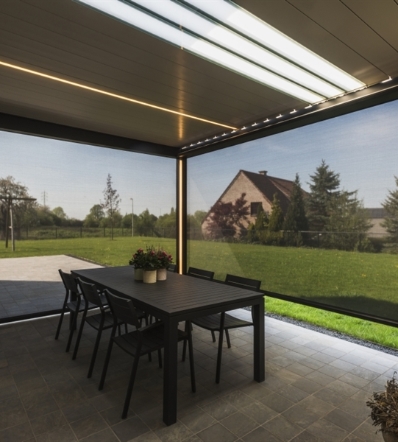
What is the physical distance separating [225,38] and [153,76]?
2.75 ft

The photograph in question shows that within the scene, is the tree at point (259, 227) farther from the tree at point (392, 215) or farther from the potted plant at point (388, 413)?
the potted plant at point (388, 413)

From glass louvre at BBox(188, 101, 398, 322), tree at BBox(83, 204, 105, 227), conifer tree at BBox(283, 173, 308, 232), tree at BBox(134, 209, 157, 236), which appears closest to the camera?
glass louvre at BBox(188, 101, 398, 322)

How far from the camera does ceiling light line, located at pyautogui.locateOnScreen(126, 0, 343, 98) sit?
6.38ft

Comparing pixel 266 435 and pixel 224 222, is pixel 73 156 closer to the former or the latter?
pixel 224 222

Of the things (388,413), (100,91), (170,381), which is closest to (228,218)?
(100,91)

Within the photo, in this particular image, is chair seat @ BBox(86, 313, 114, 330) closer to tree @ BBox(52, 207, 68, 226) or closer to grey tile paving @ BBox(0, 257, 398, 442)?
grey tile paving @ BBox(0, 257, 398, 442)

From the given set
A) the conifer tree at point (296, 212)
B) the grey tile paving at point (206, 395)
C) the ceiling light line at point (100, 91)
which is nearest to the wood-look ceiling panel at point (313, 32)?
the conifer tree at point (296, 212)

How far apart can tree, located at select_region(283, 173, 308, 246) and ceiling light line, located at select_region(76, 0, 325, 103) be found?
1.30 meters

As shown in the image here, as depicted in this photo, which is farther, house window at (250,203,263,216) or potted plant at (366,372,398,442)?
house window at (250,203,263,216)

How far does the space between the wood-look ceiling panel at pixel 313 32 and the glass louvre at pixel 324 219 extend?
69cm

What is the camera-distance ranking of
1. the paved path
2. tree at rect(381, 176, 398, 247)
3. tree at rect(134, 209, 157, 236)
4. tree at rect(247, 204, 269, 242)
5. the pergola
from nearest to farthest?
the pergola
tree at rect(381, 176, 398, 247)
the paved path
tree at rect(247, 204, 269, 242)
tree at rect(134, 209, 157, 236)

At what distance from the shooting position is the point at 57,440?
1.85 meters

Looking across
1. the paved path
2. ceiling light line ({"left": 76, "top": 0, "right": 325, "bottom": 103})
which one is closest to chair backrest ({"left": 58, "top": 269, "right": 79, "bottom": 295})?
the paved path

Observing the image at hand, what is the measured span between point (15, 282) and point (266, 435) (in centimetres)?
381
